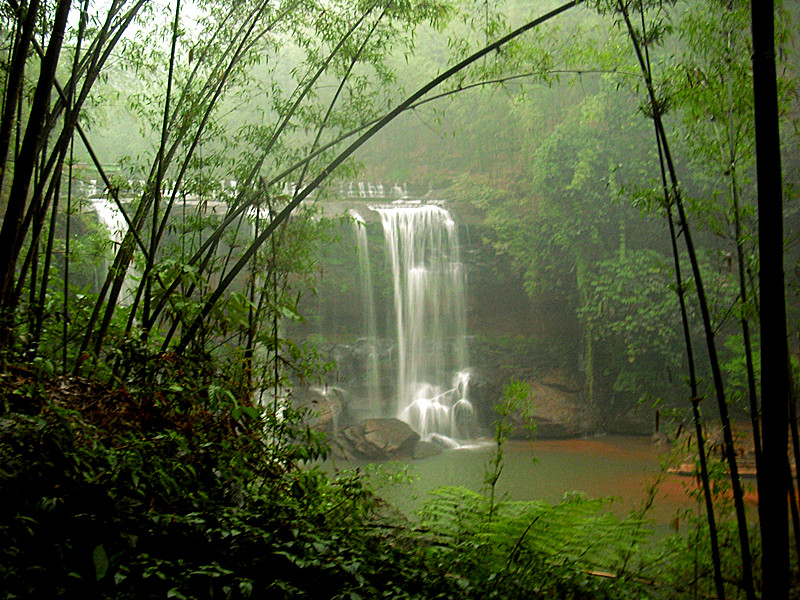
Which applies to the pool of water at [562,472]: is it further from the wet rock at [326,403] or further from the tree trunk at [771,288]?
the tree trunk at [771,288]

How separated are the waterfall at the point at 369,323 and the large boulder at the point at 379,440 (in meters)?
1.63

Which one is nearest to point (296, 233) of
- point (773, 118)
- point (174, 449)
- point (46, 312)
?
point (46, 312)

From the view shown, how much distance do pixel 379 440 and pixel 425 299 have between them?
330 centimetres

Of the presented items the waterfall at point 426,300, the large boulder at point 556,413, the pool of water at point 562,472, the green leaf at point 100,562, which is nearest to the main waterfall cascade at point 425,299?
the waterfall at point 426,300

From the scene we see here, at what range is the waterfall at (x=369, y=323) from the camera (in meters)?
10.5

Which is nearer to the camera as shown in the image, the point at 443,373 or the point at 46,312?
the point at 46,312

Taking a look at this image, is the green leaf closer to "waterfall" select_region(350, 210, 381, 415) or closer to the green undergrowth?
the green undergrowth

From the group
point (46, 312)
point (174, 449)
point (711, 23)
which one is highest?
point (711, 23)

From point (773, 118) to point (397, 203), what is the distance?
34.7 feet

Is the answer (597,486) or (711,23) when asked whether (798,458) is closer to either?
(711,23)

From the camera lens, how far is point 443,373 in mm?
10812

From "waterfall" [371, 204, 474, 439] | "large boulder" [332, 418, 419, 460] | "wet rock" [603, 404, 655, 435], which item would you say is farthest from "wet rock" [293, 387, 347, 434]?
"wet rock" [603, 404, 655, 435]

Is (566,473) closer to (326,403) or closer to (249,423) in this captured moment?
(326,403)

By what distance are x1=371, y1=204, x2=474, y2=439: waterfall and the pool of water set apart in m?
1.67
